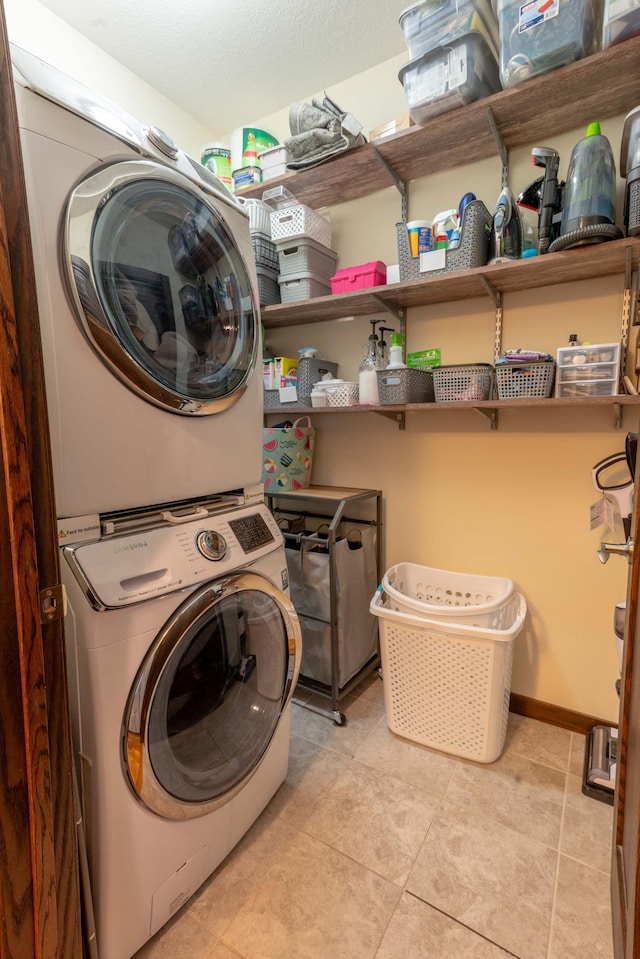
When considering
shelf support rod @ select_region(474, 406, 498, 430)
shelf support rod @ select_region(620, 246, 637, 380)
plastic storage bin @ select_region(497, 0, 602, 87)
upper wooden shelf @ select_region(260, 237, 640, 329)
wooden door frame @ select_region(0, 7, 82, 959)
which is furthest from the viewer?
shelf support rod @ select_region(474, 406, 498, 430)

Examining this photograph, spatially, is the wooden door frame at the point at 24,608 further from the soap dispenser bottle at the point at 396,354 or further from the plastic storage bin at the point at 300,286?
the plastic storage bin at the point at 300,286

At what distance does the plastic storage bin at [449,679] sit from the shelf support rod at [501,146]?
5.19 ft

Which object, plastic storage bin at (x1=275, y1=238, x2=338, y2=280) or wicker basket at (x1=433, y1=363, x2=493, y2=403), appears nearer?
wicker basket at (x1=433, y1=363, x2=493, y2=403)

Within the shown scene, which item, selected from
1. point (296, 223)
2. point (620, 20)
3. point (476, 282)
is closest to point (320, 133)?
point (296, 223)

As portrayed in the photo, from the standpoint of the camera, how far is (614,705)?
161 cm

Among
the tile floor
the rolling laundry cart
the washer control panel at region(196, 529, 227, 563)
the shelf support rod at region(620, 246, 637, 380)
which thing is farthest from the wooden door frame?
the shelf support rod at region(620, 246, 637, 380)

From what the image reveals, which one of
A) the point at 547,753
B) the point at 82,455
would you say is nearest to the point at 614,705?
the point at 547,753

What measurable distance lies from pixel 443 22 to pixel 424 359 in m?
1.04

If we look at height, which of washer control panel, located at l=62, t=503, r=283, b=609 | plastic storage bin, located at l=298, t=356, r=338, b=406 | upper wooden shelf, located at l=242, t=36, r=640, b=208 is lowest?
washer control panel, located at l=62, t=503, r=283, b=609

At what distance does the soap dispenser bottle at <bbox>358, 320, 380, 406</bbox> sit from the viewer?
1740mm

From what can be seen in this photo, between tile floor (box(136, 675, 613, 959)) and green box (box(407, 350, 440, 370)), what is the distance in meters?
1.53

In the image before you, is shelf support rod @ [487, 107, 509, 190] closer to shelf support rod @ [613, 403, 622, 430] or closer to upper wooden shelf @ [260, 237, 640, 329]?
upper wooden shelf @ [260, 237, 640, 329]

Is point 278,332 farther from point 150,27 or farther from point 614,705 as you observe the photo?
point 614,705

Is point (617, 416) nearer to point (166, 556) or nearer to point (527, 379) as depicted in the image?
point (527, 379)
